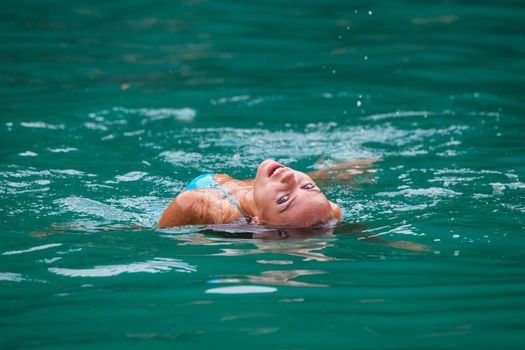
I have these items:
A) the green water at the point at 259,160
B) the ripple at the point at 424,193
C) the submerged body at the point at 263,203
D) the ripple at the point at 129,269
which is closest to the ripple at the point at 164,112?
the green water at the point at 259,160

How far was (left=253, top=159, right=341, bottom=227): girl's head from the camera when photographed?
5.71 metres

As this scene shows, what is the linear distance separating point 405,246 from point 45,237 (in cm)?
245

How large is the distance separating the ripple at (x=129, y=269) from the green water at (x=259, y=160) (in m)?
0.02

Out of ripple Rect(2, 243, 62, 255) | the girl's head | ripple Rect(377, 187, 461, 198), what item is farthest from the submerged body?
ripple Rect(377, 187, 461, 198)

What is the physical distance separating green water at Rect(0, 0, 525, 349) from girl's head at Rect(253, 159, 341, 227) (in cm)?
22

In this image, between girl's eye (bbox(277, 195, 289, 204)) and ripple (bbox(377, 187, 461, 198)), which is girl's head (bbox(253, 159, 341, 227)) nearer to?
girl's eye (bbox(277, 195, 289, 204))

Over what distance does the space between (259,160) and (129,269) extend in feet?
10.8

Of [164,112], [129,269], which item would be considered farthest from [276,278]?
[164,112]

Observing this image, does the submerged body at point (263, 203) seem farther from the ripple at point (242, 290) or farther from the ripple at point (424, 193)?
the ripple at point (242, 290)

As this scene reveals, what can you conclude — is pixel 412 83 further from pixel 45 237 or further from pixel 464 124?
pixel 45 237

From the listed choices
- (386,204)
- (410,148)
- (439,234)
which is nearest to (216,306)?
(439,234)

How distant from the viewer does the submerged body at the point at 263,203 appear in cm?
571

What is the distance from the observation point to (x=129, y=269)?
4941 mm

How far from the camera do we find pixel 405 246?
5438 mm
